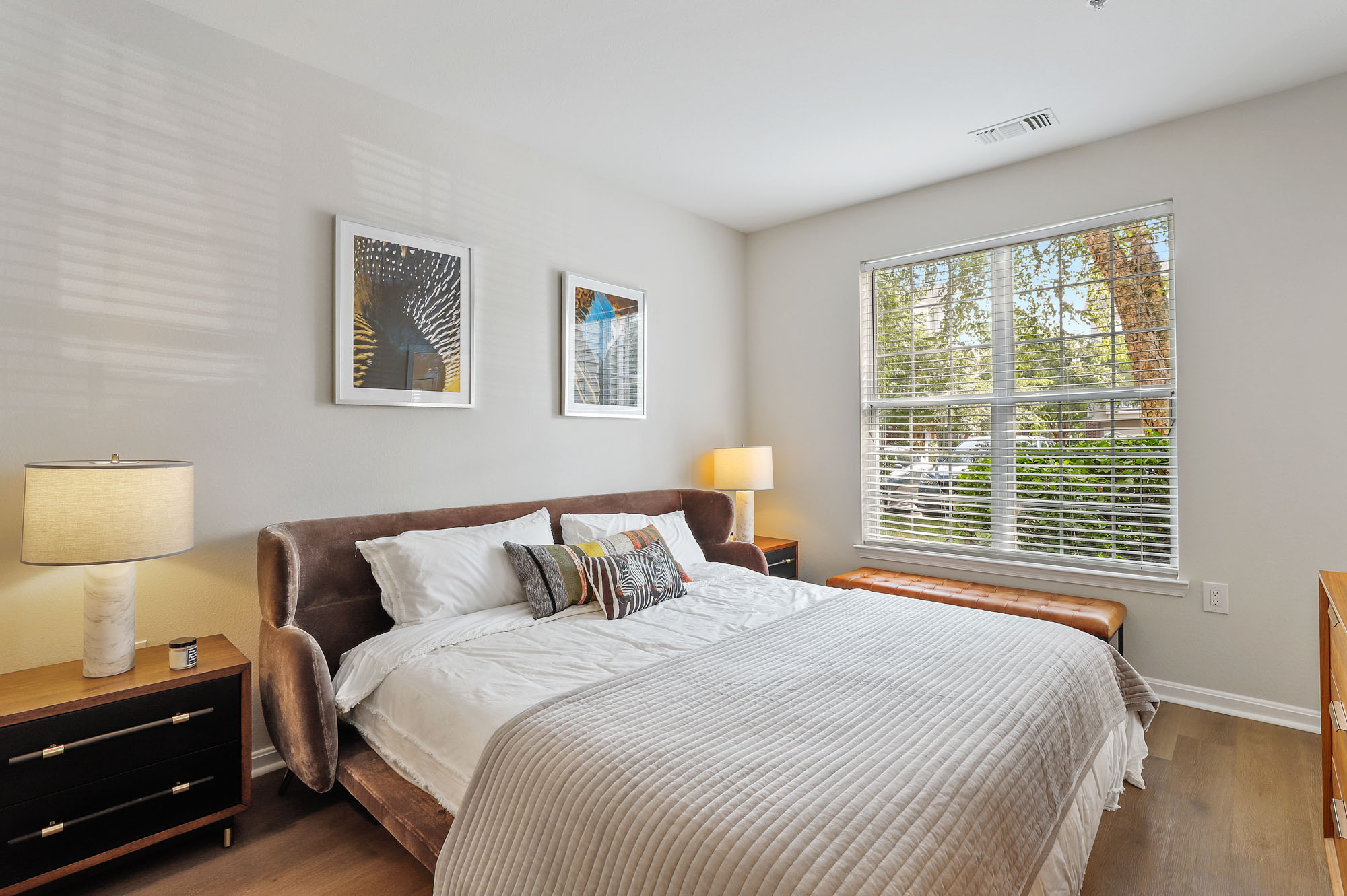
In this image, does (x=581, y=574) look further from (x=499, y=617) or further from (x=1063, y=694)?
(x=1063, y=694)

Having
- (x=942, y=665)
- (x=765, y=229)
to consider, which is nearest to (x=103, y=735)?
(x=942, y=665)

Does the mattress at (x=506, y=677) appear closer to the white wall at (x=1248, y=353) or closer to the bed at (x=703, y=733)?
the bed at (x=703, y=733)

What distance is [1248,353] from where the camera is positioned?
291 centimetres

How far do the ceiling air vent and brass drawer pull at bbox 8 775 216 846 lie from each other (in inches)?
154

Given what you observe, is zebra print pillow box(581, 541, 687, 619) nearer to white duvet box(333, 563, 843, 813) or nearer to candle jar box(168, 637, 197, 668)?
white duvet box(333, 563, 843, 813)

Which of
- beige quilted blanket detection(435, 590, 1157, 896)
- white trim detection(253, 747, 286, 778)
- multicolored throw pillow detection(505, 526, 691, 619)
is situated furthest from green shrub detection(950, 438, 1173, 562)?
white trim detection(253, 747, 286, 778)

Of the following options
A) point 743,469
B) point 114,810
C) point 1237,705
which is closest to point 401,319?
point 114,810

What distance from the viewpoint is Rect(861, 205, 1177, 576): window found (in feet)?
10.5

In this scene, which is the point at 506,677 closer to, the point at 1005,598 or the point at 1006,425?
the point at 1005,598

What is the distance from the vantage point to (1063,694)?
1.82m

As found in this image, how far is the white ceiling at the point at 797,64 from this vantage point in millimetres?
2271

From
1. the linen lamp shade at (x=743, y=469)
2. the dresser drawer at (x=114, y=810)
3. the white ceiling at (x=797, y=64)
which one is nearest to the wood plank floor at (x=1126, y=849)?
the dresser drawer at (x=114, y=810)

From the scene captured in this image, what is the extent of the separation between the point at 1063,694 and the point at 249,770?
7.82ft

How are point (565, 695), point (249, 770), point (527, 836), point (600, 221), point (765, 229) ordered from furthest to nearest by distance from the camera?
point (765, 229) → point (600, 221) → point (249, 770) → point (565, 695) → point (527, 836)
